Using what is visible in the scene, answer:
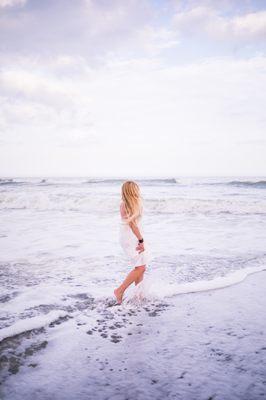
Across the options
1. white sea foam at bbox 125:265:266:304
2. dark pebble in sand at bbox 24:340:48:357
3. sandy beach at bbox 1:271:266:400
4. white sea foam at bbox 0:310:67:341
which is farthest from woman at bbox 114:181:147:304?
dark pebble in sand at bbox 24:340:48:357

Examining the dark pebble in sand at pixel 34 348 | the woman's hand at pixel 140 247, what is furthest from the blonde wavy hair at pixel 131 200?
the dark pebble in sand at pixel 34 348

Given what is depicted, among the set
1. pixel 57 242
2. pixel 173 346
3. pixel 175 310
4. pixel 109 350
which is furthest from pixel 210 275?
pixel 57 242

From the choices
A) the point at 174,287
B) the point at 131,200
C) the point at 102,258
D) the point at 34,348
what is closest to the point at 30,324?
the point at 34,348

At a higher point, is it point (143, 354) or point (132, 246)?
point (132, 246)

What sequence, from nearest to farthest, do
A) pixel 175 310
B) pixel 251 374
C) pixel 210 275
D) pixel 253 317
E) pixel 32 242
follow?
pixel 251 374, pixel 253 317, pixel 175 310, pixel 210 275, pixel 32 242

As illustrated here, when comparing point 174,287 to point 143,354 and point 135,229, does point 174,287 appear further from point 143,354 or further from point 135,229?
point 143,354

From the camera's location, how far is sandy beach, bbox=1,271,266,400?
7.98 ft

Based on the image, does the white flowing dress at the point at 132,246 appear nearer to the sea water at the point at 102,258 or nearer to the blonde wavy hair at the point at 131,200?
the blonde wavy hair at the point at 131,200

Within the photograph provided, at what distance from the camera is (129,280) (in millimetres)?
4238

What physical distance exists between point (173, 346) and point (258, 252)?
4.64 m

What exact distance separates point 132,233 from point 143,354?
172 centimetres

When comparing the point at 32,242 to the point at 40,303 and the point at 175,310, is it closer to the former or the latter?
the point at 40,303

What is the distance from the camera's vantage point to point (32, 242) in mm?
8336

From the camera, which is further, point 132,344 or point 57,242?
point 57,242
